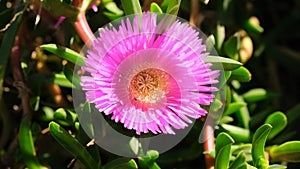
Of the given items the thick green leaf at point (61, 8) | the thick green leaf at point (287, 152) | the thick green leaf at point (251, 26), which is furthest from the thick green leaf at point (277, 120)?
the thick green leaf at point (61, 8)

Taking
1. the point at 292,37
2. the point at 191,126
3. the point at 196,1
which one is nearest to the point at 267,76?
the point at 292,37

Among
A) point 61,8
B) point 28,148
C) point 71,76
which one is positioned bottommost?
point 28,148

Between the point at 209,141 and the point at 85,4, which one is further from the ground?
the point at 85,4

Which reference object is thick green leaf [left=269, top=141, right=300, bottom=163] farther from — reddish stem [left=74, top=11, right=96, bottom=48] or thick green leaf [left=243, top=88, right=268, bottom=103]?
reddish stem [left=74, top=11, right=96, bottom=48]

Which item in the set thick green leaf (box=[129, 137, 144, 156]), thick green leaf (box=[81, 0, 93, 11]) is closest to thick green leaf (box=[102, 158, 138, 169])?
thick green leaf (box=[129, 137, 144, 156])

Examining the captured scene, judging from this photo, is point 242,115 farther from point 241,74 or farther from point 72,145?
point 72,145

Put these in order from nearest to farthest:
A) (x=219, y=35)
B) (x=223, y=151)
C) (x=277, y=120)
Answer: (x=223, y=151)
(x=277, y=120)
(x=219, y=35)

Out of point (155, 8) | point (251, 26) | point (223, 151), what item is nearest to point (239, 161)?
point (223, 151)

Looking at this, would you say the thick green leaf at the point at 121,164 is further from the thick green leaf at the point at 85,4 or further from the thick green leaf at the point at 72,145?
the thick green leaf at the point at 85,4
